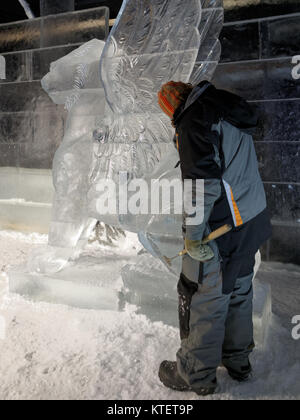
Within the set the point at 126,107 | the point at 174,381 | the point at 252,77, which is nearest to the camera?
the point at 174,381

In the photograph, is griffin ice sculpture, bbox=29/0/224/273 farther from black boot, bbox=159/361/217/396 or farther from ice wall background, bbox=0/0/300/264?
ice wall background, bbox=0/0/300/264

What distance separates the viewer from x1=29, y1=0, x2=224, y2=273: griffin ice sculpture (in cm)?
177

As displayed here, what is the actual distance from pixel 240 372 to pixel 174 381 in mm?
318

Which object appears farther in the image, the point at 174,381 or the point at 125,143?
the point at 125,143

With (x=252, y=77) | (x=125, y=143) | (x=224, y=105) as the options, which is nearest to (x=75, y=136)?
(x=125, y=143)

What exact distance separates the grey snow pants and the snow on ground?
0.16 meters

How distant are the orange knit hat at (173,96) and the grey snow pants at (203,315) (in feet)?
1.91

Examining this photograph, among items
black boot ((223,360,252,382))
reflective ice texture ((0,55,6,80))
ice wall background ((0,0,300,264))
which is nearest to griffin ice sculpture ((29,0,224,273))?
black boot ((223,360,252,382))

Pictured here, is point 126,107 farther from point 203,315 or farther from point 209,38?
point 203,315

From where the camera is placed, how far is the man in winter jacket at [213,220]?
1.32 m

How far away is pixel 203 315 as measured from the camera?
→ 1.43 metres

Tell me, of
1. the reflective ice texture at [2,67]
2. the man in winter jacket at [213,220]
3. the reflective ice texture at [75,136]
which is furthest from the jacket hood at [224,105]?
the reflective ice texture at [2,67]
